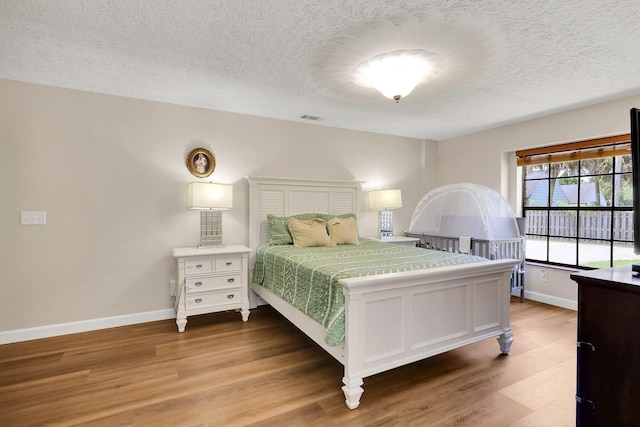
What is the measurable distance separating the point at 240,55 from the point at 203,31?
14.4 inches

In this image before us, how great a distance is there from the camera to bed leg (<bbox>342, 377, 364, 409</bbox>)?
1.92 m

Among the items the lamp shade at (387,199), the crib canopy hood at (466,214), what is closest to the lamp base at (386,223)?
the crib canopy hood at (466,214)

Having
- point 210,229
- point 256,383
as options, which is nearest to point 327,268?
point 256,383

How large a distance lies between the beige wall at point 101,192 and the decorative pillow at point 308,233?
27.8 inches

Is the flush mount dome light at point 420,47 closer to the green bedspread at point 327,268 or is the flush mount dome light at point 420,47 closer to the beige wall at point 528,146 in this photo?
the green bedspread at point 327,268

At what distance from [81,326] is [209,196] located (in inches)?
70.0

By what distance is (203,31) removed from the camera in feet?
6.86

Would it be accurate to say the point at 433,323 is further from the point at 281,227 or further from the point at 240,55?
the point at 240,55

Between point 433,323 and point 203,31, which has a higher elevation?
point 203,31

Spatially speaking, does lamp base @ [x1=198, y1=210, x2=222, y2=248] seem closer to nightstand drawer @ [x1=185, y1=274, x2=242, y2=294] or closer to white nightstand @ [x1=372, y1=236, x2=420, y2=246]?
nightstand drawer @ [x1=185, y1=274, x2=242, y2=294]

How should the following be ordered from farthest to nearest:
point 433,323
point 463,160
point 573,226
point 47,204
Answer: point 463,160 → point 573,226 → point 47,204 → point 433,323

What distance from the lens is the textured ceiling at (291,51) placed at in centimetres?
185

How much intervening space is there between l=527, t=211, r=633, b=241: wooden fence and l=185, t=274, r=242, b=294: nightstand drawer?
4052mm

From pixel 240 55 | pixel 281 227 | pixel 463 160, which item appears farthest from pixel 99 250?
pixel 463 160
